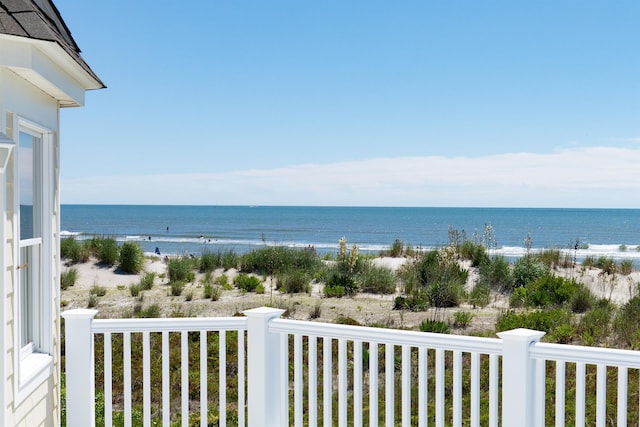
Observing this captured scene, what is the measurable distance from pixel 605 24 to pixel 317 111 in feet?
55.7

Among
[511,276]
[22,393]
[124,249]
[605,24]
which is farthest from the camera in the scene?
[605,24]

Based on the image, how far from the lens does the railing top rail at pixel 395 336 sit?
316 cm

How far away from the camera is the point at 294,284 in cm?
1100

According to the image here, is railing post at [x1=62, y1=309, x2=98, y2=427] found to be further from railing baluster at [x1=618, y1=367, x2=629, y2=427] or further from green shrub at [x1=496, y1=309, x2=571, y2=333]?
green shrub at [x1=496, y1=309, x2=571, y2=333]

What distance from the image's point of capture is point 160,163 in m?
46.9

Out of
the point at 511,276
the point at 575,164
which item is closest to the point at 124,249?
the point at 511,276

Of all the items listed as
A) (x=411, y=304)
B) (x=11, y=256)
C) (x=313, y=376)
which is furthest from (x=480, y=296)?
(x=11, y=256)

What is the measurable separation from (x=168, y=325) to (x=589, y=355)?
212 centimetres

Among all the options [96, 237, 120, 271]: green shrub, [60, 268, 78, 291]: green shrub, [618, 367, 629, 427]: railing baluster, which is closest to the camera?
[618, 367, 629, 427]: railing baluster

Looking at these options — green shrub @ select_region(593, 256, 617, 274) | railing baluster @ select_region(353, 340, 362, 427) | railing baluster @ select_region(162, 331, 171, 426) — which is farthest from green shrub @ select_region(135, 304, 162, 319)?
green shrub @ select_region(593, 256, 617, 274)

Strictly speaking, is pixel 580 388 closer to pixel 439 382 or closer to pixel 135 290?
pixel 439 382

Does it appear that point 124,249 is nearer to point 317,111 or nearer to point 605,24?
point 605,24

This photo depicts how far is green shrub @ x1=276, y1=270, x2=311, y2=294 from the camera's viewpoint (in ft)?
35.8

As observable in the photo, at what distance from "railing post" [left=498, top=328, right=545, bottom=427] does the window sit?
227 cm
